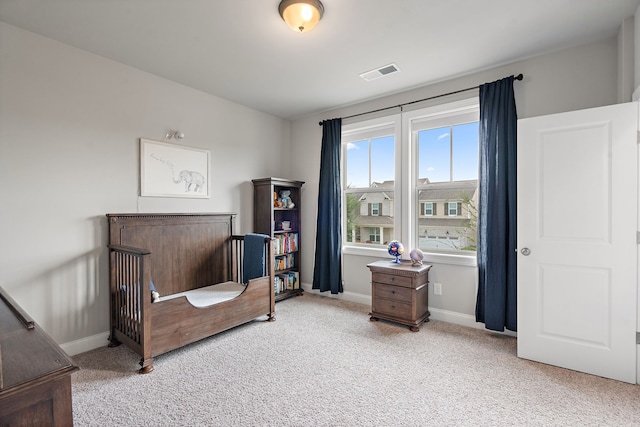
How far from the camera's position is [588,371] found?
7.21 ft

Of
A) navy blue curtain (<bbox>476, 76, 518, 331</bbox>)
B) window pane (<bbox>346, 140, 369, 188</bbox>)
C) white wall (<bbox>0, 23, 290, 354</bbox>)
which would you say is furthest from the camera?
window pane (<bbox>346, 140, 369, 188</bbox>)

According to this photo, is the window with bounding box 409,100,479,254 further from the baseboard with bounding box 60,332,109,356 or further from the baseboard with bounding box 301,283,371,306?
the baseboard with bounding box 60,332,109,356

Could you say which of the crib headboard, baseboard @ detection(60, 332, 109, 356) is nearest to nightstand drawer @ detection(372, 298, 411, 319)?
the crib headboard

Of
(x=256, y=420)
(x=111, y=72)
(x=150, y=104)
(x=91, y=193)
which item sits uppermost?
(x=111, y=72)

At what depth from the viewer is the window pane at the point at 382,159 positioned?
3744 mm

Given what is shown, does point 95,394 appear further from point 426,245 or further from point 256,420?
point 426,245

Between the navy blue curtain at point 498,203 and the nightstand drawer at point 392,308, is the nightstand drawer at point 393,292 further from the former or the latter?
the navy blue curtain at point 498,203

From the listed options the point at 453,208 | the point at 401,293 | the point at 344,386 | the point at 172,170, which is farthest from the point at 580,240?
the point at 172,170

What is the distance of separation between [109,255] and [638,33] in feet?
14.4

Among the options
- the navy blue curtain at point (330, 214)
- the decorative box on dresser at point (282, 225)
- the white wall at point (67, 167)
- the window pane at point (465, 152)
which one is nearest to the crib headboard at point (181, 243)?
the white wall at point (67, 167)

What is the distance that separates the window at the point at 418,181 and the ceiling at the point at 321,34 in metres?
0.54

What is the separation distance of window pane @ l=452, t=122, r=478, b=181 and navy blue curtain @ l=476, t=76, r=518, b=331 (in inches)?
10.1

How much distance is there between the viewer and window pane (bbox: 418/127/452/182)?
3.36 m

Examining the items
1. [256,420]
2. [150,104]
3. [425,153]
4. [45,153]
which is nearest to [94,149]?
[45,153]
